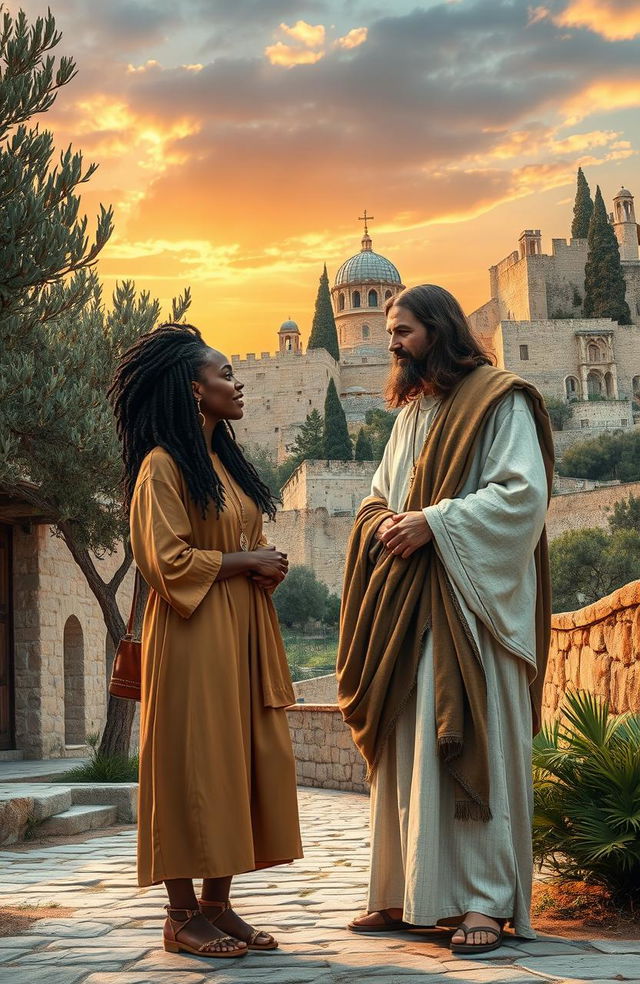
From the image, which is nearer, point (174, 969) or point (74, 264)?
point (174, 969)

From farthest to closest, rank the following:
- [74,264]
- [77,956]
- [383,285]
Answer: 1. [383,285]
2. [74,264]
3. [77,956]

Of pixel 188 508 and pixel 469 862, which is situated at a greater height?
pixel 188 508

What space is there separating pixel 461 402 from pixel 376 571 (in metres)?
0.59

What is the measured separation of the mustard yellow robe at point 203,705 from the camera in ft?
10.8

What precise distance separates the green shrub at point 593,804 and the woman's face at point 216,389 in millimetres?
1531

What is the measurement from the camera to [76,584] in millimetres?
13898

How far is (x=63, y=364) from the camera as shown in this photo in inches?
397

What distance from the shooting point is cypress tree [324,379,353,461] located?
205 ft

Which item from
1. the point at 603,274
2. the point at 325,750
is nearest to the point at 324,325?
the point at 603,274

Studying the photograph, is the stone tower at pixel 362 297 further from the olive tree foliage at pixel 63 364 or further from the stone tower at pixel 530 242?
the olive tree foliage at pixel 63 364

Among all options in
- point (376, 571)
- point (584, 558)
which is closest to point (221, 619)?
point (376, 571)

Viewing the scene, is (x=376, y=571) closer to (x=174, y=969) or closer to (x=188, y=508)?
(x=188, y=508)

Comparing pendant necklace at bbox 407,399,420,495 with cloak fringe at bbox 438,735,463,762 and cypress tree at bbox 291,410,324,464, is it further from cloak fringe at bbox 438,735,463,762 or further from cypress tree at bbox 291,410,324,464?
cypress tree at bbox 291,410,324,464

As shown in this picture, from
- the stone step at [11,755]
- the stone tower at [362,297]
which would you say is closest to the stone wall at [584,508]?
the stone tower at [362,297]
